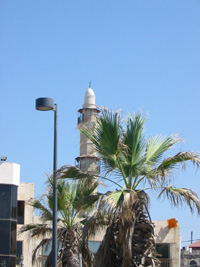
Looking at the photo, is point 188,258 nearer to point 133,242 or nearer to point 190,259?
point 190,259

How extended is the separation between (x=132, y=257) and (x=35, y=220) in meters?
22.9

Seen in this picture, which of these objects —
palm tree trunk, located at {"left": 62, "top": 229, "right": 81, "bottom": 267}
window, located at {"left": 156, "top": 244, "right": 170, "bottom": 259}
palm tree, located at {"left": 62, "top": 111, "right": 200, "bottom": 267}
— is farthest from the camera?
window, located at {"left": 156, "top": 244, "right": 170, "bottom": 259}

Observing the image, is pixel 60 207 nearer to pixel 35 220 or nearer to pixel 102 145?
pixel 102 145

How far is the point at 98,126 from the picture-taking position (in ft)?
47.9

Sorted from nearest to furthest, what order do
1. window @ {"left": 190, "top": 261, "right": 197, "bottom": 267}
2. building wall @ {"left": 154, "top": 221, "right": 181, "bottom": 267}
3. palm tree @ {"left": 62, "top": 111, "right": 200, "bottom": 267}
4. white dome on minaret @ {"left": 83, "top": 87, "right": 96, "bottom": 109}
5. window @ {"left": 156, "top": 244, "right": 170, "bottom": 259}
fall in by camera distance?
palm tree @ {"left": 62, "top": 111, "right": 200, "bottom": 267} → building wall @ {"left": 154, "top": 221, "right": 181, "bottom": 267} → window @ {"left": 156, "top": 244, "right": 170, "bottom": 259} → white dome on minaret @ {"left": 83, "top": 87, "right": 96, "bottom": 109} → window @ {"left": 190, "top": 261, "right": 197, "bottom": 267}

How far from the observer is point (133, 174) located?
14.5 m

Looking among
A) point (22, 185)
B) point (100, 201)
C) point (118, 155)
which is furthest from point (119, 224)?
point (22, 185)

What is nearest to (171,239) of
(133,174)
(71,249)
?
(71,249)

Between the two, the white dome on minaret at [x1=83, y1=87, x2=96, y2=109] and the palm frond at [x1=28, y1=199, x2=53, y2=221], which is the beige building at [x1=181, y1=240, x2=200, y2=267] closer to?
the white dome on minaret at [x1=83, y1=87, x2=96, y2=109]

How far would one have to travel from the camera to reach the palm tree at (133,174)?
45.7ft

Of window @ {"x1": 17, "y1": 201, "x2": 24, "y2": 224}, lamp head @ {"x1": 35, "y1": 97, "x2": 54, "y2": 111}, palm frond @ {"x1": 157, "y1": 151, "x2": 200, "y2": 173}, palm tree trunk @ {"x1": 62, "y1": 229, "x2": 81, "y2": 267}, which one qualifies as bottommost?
palm tree trunk @ {"x1": 62, "y1": 229, "x2": 81, "y2": 267}

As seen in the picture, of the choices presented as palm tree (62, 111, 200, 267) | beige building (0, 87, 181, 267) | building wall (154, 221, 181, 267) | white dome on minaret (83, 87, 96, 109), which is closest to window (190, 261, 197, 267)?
white dome on minaret (83, 87, 96, 109)

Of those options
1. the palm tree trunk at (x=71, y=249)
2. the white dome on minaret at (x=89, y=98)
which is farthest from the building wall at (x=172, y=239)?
the white dome on minaret at (x=89, y=98)

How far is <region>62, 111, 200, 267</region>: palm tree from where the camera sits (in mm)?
13938
